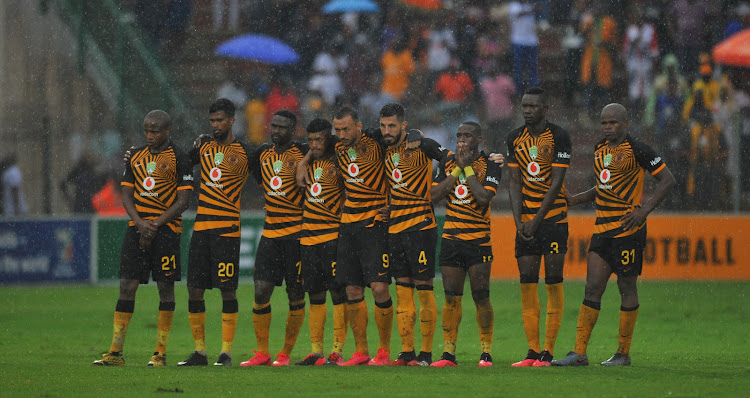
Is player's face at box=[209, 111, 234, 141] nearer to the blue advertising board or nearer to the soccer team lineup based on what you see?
the soccer team lineup

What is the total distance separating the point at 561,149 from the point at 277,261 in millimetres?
2633

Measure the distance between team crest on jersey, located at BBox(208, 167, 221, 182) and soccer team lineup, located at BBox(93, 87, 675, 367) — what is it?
17 millimetres

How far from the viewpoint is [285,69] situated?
77.8 feet

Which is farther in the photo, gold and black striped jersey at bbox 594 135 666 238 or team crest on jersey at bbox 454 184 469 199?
team crest on jersey at bbox 454 184 469 199

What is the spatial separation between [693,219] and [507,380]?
33.9 ft

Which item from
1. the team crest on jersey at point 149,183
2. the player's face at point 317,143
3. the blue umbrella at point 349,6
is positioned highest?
the blue umbrella at point 349,6

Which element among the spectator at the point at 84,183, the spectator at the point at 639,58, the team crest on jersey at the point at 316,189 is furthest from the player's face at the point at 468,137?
the spectator at the point at 84,183

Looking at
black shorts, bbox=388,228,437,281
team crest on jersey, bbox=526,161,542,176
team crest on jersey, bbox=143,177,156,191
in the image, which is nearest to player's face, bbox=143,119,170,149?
team crest on jersey, bbox=143,177,156,191

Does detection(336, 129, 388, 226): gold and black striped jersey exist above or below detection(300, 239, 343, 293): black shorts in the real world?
above

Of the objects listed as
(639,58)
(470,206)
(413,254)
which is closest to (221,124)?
(413,254)

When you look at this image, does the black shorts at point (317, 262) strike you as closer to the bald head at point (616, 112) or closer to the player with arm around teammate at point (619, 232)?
the player with arm around teammate at point (619, 232)

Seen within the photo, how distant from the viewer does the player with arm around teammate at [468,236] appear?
34.3 feet

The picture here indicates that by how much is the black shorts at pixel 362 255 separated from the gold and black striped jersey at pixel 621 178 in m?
1.81

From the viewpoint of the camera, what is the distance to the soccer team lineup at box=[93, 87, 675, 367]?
→ 34.4 feet
